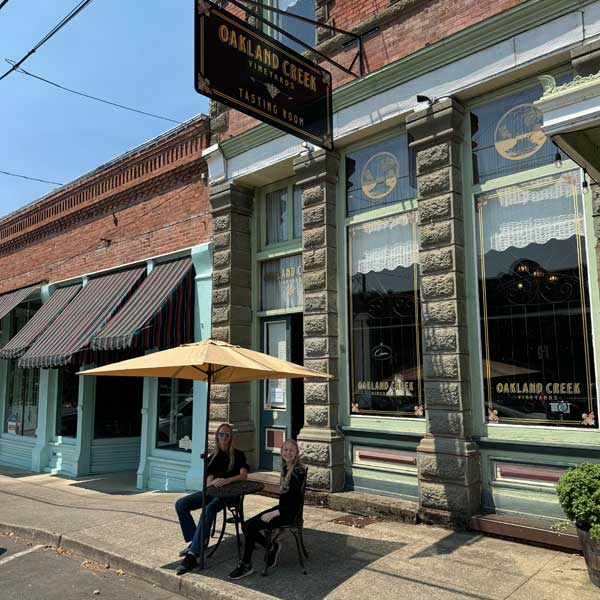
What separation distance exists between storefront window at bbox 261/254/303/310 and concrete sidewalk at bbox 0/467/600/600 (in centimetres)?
328

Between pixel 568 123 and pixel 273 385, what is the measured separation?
6479 millimetres

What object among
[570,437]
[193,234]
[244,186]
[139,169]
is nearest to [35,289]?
[139,169]

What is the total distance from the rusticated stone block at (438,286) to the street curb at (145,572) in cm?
396

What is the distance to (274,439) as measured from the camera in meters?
9.44

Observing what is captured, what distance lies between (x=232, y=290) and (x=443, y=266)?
403cm

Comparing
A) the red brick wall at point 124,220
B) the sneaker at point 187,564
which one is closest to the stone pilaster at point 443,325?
the sneaker at point 187,564

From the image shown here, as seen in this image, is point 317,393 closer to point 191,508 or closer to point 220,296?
point 191,508

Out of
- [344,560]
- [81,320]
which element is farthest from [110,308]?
[344,560]

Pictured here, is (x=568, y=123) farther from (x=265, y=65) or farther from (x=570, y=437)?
(x=265, y=65)

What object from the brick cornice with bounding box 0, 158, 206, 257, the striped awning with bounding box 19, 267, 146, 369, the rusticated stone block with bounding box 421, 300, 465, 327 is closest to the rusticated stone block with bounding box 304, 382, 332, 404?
the rusticated stone block with bounding box 421, 300, 465, 327

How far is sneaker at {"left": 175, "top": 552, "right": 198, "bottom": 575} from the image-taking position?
5.63 meters

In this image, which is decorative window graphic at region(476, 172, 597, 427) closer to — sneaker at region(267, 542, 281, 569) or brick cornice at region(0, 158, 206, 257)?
sneaker at region(267, 542, 281, 569)

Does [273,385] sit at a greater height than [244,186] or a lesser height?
lesser

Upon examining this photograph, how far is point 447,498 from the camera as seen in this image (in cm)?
661
